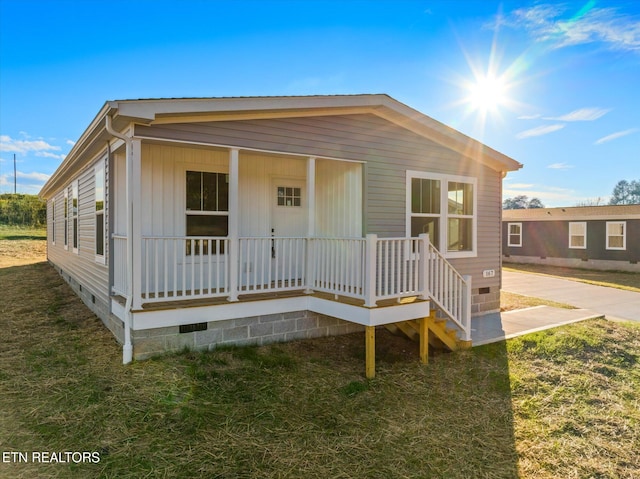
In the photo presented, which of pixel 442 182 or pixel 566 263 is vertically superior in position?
pixel 442 182

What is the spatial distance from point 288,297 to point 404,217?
2.94 meters

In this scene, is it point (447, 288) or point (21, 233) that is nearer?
point (447, 288)

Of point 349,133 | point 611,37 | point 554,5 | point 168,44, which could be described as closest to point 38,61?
point 168,44

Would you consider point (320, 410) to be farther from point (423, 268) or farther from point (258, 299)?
point (423, 268)

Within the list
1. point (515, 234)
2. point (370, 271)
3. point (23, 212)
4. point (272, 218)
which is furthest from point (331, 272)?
point (23, 212)

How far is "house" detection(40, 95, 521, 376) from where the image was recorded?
515cm

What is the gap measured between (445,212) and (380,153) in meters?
2.01

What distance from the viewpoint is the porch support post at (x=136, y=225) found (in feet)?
16.1

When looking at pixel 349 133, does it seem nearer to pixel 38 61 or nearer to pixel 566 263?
pixel 38 61

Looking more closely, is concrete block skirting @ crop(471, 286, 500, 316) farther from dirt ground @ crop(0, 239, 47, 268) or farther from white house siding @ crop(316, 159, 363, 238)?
dirt ground @ crop(0, 239, 47, 268)

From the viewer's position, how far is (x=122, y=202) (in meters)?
6.21

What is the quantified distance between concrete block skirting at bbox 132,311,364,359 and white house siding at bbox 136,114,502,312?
1.88m

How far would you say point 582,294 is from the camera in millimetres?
12570

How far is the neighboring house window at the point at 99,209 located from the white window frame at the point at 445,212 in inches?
219
